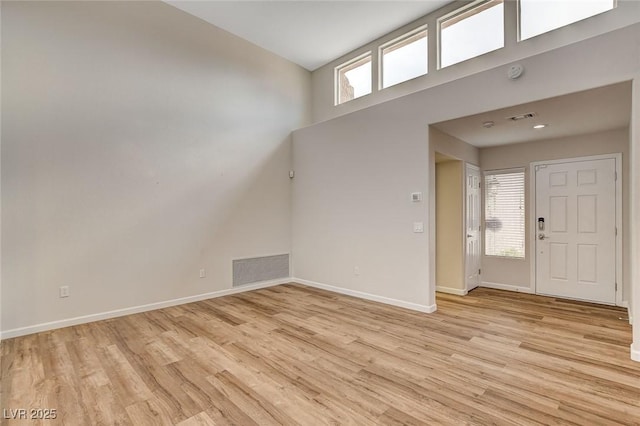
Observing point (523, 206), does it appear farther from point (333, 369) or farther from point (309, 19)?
point (309, 19)

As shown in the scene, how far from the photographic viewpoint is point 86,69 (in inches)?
146

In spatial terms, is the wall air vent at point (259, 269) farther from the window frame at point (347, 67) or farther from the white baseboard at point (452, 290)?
the window frame at point (347, 67)

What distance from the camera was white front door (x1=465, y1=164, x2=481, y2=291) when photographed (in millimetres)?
4957

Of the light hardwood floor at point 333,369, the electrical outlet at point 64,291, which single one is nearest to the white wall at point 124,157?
the electrical outlet at point 64,291

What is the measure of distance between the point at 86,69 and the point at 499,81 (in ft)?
16.4

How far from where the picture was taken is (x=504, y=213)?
5211 mm

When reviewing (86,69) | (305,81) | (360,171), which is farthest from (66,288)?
(305,81)

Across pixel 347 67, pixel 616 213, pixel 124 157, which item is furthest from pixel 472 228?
pixel 124 157

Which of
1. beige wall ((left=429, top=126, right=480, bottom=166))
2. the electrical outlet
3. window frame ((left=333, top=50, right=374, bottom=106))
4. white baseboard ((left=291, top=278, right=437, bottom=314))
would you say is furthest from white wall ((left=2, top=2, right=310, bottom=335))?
beige wall ((left=429, top=126, right=480, bottom=166))

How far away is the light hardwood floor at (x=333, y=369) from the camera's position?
77.3 inches

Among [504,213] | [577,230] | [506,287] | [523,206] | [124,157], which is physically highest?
[124,157]

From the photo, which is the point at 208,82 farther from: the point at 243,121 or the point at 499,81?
the point at 499,81

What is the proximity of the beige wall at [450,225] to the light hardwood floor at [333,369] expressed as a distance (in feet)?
3.23

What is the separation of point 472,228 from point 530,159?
1458 mm
